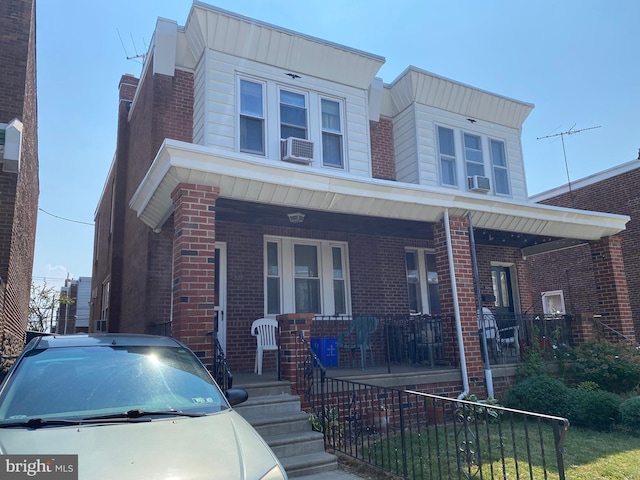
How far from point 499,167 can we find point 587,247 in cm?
759

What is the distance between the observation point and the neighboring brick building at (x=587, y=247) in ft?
51.4

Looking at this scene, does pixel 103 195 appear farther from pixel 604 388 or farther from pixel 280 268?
pixel 604 388

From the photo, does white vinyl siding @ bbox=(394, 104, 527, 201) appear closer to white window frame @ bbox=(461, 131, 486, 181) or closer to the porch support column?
white window frame @ bbox=(461, 131, 486, 181)

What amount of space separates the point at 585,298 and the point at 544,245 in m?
7.45

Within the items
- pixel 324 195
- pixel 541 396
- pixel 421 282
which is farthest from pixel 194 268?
pixel 421 282

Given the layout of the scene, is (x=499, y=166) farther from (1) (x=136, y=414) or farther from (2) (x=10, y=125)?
(1) (x=136, y=414)

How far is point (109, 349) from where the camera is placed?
3695 mm

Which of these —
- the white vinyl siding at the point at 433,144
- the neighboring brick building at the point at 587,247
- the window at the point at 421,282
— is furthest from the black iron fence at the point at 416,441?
the neighboring brick building at the point at 587,247

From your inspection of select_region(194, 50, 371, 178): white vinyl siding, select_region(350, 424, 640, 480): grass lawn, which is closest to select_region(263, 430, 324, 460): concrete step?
select_region(350, 424, 640, 480): grass lawn

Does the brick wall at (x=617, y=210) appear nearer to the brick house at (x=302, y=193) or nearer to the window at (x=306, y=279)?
the brick house at (x=302, y=193)

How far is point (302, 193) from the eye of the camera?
277 inches

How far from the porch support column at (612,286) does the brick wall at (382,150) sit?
482 cm

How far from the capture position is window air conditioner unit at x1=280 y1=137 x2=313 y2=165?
901cm

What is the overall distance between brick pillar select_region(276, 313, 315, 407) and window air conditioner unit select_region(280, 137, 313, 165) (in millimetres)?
3593
